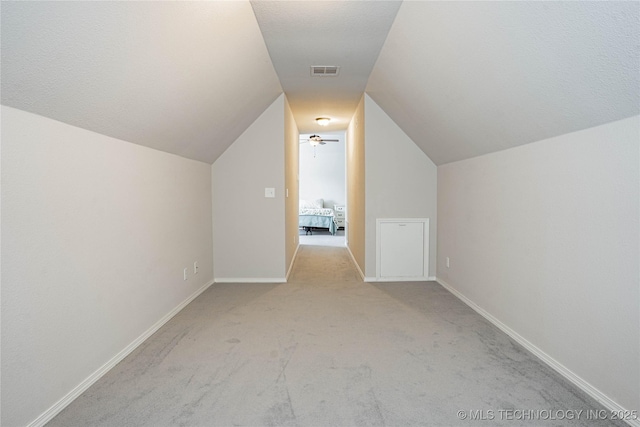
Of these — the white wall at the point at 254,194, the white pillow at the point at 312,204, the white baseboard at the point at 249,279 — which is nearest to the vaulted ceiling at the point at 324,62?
the white wall at the point at 254,194

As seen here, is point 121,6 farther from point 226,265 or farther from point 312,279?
point 312,279

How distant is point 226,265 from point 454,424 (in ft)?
10.6

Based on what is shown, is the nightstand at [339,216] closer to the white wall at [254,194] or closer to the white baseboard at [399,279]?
the white baseboard at [399,279]

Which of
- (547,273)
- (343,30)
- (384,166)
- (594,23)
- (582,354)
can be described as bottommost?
(582,354)

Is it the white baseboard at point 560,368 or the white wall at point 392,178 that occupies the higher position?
the white wall at point 392,178

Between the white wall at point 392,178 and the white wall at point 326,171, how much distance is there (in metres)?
6.41

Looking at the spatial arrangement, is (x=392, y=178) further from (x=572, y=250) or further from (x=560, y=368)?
(x=560, y=368)

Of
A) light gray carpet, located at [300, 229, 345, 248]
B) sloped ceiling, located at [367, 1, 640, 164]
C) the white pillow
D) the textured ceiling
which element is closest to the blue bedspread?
light gray carpet, located at [300, 229, 345, 248]

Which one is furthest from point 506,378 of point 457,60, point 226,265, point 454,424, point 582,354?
point 226,265

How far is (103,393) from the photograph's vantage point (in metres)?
1.89

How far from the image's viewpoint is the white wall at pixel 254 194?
4199mm

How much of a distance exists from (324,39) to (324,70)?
2.29ft

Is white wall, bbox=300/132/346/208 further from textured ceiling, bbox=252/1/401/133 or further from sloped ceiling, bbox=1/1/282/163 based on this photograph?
sloped ceiling, bbox=1/1/282/163

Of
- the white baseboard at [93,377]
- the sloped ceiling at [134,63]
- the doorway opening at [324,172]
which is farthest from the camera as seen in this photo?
the doorway opening at [324,172]
